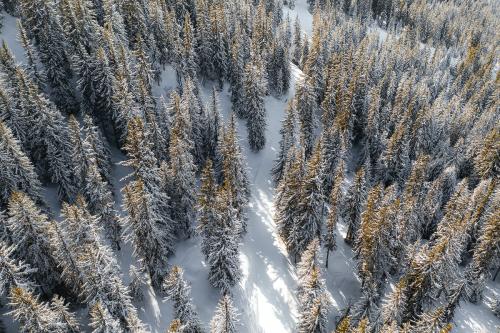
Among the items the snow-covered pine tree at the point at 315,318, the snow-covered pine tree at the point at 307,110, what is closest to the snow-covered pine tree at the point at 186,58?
the snow-covered pine tree at the point at 307,110

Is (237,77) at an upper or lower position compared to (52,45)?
lower

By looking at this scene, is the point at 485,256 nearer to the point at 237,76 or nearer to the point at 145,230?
the point at 145,230

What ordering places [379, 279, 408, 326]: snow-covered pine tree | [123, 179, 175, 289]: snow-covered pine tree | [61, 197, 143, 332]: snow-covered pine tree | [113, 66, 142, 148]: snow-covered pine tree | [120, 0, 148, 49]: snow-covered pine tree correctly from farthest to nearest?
[120, 0, 148, 49]: snow-covered pine tree, [113, 66, 142, 148]: snow-covered pine tree, [123, 179, 175, 289]: snow-covered pine tree, [379, 279, 408, 326]: snow-covered pine tree, [61, 197, 143, 332]: snow-covered pine tree

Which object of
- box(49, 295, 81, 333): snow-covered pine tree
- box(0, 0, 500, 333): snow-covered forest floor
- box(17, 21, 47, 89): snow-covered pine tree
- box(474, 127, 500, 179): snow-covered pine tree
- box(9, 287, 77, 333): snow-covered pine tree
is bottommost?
box(0, 0, 500, 333): snow-covered forest floor

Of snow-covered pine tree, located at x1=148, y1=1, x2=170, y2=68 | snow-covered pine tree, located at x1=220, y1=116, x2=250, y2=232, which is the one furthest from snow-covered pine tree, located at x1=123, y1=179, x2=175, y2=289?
snow-covered pine tree, located at x1=148, y1=1, x2=170, y2=68

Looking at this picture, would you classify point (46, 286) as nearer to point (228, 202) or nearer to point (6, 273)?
point (6, 273)

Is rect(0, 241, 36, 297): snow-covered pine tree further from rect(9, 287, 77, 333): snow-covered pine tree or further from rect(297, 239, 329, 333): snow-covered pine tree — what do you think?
rect(297, 239, 329, 333): snow-covered pine tree

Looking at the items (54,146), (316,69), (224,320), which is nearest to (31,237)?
(54,146)

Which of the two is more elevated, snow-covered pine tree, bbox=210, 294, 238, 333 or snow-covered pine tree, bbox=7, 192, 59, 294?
snow-covered pine tree, bbox=7, 192, 59, 294
